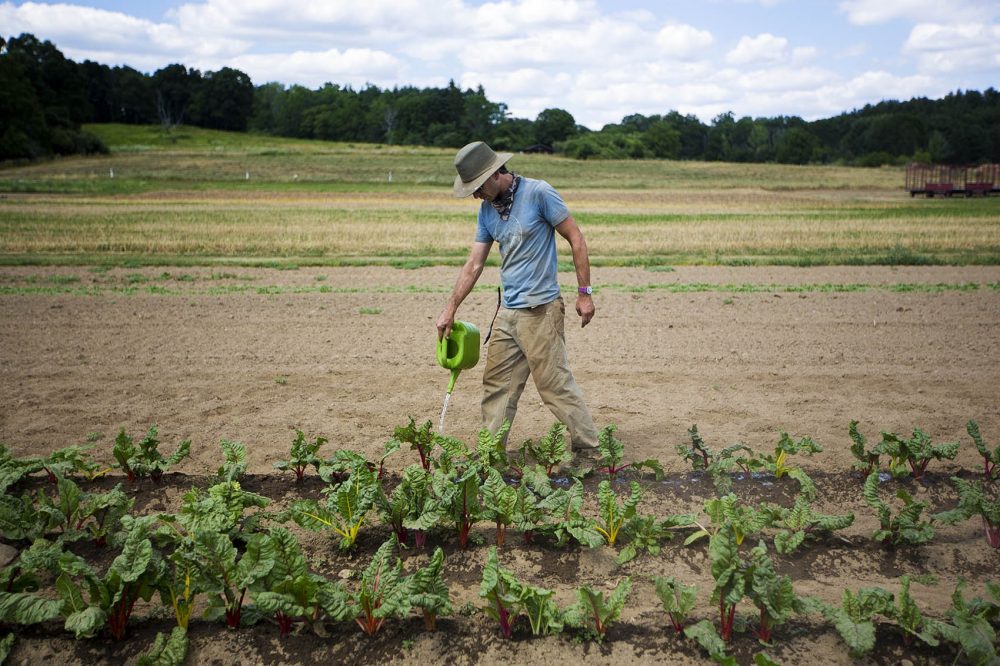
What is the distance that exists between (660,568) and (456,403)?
10.8 ft

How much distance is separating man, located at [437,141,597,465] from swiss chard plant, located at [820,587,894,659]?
227 centimetres

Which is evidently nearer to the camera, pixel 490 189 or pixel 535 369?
pixel 490 189

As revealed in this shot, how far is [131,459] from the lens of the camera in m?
5.43

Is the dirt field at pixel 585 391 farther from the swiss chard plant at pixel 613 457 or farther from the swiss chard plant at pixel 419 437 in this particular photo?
the swiss chard plant at pixel 419 437

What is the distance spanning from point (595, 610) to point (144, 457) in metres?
3.39

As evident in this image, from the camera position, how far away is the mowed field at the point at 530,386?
12.9ft

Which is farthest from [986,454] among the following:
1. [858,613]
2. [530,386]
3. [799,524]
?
[530,386]

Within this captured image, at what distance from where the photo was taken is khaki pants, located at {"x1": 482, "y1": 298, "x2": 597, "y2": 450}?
5.42 m

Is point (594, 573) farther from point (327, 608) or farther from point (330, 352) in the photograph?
point (330, 352)

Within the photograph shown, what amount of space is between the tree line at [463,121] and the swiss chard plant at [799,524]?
8137cm

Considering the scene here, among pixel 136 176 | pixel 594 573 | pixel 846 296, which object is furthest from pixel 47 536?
pixel 136 176

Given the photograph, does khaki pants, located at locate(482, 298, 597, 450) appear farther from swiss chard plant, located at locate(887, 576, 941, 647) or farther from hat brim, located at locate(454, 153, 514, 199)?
swiss chard plant, located at locate(887, 576, 941, 647)

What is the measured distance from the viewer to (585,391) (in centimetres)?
758

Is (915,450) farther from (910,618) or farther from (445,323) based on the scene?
(445,323)
